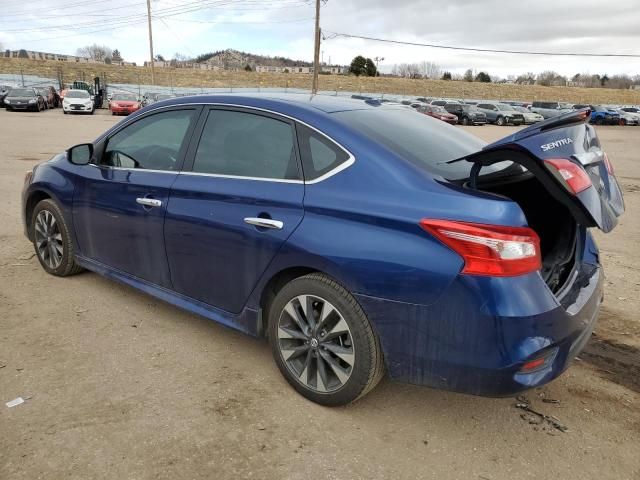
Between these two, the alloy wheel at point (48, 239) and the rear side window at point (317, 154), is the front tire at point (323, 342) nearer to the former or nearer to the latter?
the rear side window at point (317, 154)

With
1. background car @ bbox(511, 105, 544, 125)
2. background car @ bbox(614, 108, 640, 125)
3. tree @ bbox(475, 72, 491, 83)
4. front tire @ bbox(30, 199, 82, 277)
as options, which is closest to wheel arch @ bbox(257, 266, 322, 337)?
front tire @ bbox(30, 199, 82, 277)

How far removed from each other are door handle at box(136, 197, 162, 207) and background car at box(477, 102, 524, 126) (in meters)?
36.8

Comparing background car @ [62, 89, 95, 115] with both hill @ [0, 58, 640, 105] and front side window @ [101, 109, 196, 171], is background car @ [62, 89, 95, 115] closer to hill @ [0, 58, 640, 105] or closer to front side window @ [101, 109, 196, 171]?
hill @ [0, 58, 640, 105]

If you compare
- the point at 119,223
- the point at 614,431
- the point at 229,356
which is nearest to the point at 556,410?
the point at 614,431

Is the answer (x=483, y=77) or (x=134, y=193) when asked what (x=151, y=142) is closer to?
(x=134, y=193)

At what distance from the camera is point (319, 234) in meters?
2.73

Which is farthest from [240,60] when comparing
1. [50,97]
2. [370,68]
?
[50,97]

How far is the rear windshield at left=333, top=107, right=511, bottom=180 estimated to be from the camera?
2.82 metres

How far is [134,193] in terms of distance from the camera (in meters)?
3.70

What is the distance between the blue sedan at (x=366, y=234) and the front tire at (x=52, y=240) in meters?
0.76

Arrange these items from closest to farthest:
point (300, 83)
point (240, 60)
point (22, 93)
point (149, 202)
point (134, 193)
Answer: point (149, 202), point (134, 193), point (22, 93), point (300, 83), point (240, 60)

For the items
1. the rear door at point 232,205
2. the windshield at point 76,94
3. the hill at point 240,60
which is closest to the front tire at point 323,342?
the rear door at point 232,205

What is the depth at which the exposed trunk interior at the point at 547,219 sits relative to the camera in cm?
296

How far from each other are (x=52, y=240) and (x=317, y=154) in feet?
9.66
